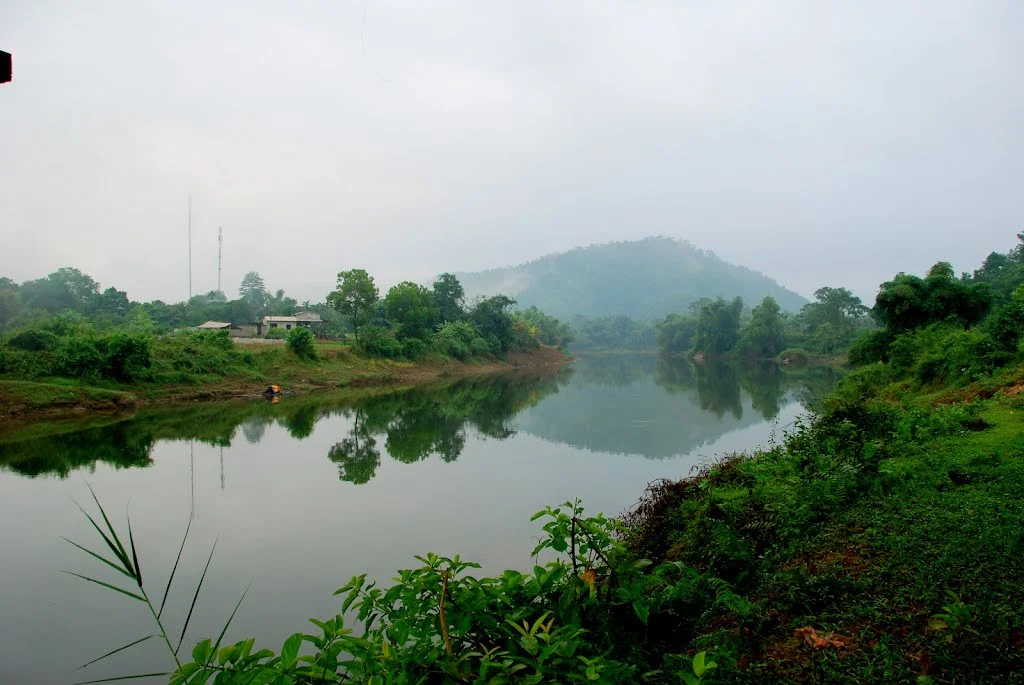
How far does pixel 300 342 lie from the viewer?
85.1 ft

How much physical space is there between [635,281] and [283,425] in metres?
148

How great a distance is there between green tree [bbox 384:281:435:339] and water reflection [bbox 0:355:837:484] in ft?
35.3

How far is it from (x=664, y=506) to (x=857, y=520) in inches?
82.2

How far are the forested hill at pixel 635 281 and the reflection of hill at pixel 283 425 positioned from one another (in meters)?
107

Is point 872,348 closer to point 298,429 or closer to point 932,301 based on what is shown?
point 932,301

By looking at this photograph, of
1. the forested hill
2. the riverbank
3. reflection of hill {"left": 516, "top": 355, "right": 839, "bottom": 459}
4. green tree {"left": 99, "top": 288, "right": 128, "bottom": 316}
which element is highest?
the forested hill

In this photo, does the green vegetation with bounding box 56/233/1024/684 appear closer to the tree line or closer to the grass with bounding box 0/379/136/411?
the grass with bounding box 0/379/136/411

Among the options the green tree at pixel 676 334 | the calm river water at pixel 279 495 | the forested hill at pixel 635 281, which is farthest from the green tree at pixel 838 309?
the forested hill at pixel 635 281

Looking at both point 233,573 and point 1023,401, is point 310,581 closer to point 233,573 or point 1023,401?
point 233,573

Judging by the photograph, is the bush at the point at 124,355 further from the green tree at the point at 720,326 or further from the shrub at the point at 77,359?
the green tree at the point at 720,326

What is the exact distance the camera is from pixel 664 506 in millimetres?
5910

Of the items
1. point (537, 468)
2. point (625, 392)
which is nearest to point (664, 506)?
point (537, 468)

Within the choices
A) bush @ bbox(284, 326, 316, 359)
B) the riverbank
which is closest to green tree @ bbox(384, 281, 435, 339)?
the riverbank

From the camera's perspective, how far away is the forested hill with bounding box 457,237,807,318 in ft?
475
